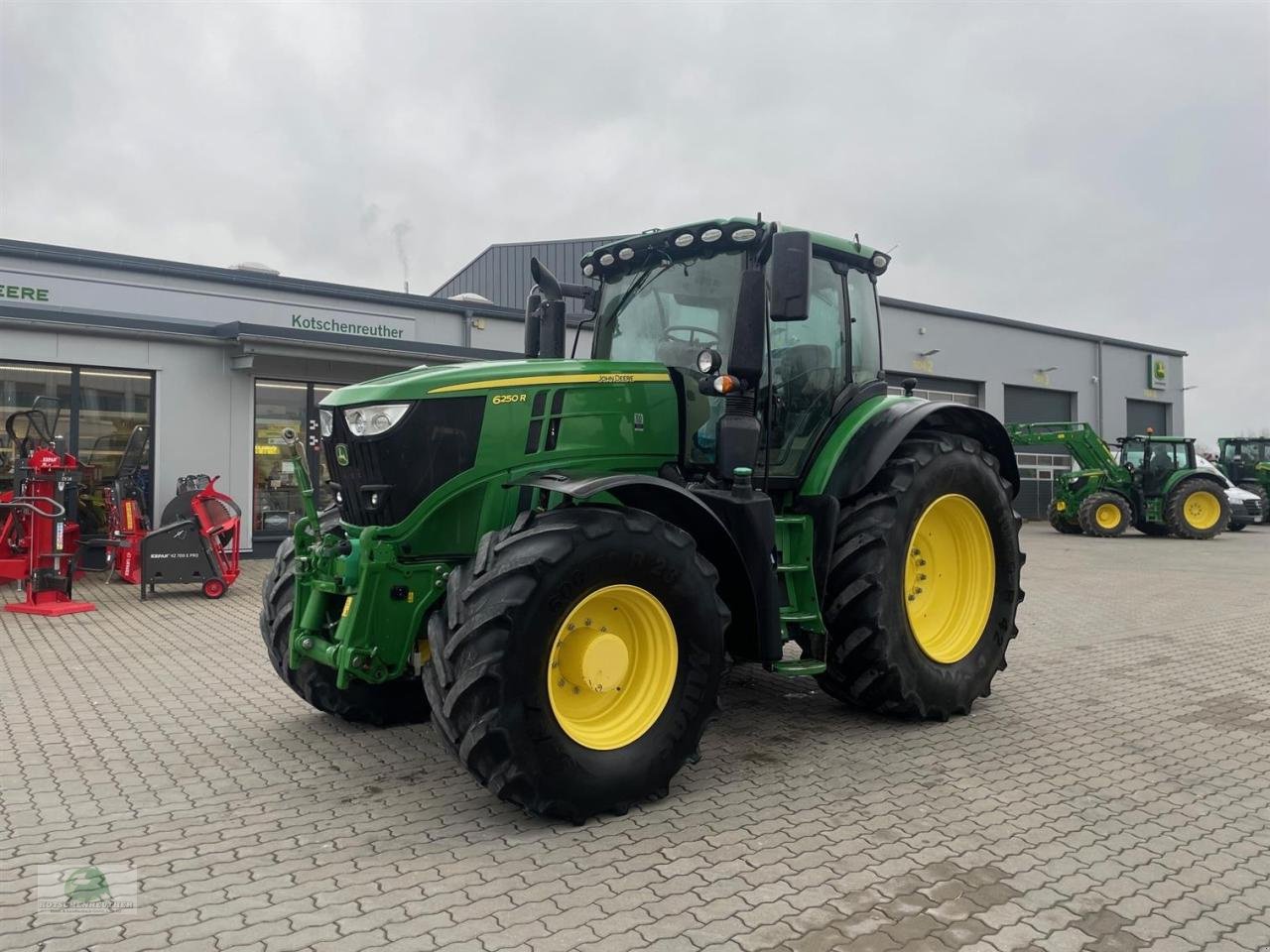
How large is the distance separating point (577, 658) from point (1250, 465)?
28354 mm

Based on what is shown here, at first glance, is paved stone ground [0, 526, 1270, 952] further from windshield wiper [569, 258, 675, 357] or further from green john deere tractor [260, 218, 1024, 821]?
windshield wiper [569, 258, 675, 357]

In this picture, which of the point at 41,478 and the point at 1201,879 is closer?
the point at 1201,879

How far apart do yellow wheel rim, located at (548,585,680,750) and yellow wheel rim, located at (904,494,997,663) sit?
1.96 metres

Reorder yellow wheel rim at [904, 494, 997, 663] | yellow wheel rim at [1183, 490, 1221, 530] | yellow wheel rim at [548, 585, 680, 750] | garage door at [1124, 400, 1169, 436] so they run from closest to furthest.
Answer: yellow wheel rim at [548, 585, 680, 750] < yellow wheel rim at [904, 494, 997, 663] < yellow wheel rim at [1183, 490, 1221, 530] < garage door at [1124, 400, 1169, 436]

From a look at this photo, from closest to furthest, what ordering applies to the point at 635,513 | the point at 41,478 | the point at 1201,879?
the point at 1201,879 < the point at 635,513 < the point at 41,478

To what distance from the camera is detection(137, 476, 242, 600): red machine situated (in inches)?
380

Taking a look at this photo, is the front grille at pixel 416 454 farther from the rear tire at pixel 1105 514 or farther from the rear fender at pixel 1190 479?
the rear fender at pixel 1190 479

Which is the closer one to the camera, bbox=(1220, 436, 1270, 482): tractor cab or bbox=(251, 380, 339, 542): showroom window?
bbox=(251, 380, 339, 542): showroom window

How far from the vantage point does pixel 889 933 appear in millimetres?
2768

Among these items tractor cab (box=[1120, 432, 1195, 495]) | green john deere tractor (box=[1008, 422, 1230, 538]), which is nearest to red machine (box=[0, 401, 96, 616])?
green john deere tractor (box=[1008, 422, 1230, 538])

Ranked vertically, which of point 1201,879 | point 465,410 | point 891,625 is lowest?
point 1201,879

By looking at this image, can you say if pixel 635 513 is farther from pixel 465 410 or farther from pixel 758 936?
pixel 758 936

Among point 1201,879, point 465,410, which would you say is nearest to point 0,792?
point 465,410

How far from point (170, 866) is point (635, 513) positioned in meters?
2.10
